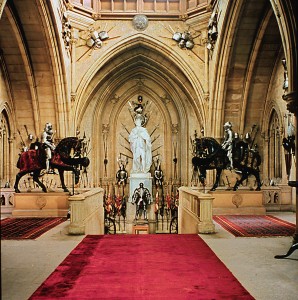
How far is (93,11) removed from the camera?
21125mm

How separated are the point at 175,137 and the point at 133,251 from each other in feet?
53.2

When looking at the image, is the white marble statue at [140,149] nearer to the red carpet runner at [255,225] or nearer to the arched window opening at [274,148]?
the arched window opening at [274,148]

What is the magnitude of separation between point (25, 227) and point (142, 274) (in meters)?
5.67

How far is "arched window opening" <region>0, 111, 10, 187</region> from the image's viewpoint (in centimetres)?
1921

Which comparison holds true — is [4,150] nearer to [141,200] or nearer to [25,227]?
[141,200]

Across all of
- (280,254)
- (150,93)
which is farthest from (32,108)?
(280,254)

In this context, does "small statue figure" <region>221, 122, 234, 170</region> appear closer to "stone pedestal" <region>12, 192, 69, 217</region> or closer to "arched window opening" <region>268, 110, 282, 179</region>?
"arched window opening" <region>268, 110, 282, 179</region>

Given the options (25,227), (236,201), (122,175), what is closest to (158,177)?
(122,175)

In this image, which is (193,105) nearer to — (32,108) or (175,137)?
(175,137)

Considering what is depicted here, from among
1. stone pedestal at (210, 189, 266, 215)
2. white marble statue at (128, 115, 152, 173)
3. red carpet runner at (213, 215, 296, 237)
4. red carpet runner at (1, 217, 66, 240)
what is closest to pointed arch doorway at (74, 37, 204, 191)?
white marble statue at (128, 115, 152, 173)

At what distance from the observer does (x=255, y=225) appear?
1177cm

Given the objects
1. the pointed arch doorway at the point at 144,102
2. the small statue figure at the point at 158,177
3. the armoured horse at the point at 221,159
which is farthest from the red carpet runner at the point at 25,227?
the small statue figure at the point at 158,177

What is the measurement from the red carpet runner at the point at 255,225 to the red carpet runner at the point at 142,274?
81.7 inches

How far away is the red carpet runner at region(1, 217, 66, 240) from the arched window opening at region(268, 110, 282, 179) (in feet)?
30.8
